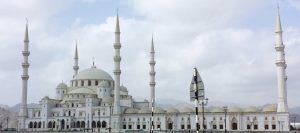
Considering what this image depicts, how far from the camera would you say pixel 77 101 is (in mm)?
89875

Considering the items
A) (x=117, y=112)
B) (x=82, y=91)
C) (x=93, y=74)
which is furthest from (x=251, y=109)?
(x=93, y=74)

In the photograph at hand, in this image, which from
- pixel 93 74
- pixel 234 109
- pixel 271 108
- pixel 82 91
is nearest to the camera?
pixel 271 108

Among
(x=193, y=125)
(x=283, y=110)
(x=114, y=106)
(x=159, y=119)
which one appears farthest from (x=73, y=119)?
(x=283, y=110)

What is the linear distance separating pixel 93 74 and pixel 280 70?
46612 mm

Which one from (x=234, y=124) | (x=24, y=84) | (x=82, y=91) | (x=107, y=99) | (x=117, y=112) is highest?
(x=24, y=84)

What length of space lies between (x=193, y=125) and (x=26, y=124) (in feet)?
121

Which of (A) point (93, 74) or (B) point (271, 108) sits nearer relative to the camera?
(B) point (271, 108)

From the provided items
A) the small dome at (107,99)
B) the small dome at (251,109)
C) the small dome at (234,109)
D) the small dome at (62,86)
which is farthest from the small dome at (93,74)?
the small dome at (251,109)

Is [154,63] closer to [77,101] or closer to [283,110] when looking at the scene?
[77,101]

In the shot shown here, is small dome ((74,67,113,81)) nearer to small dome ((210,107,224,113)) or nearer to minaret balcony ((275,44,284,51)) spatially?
small dome ((210,107,224,113))

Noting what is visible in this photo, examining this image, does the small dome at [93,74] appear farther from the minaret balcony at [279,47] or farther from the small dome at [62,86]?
the minaret balcony at [279,47]

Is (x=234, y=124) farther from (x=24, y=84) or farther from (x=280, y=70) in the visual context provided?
(x=24, y=84)

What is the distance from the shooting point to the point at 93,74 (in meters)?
99.2

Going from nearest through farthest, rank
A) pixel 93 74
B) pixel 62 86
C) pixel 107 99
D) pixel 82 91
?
pixel 107 99, pixel 82 91, pixel 62 86, pixel 93 74
